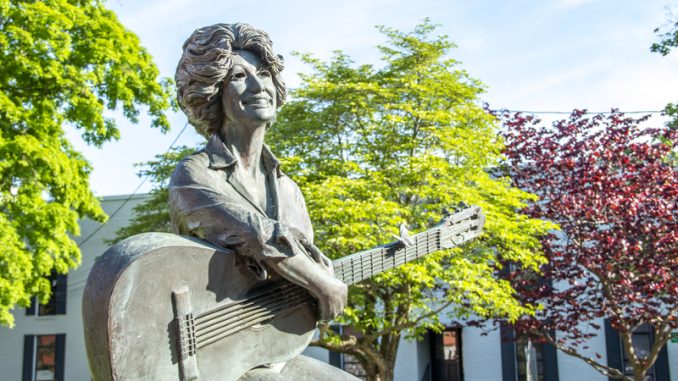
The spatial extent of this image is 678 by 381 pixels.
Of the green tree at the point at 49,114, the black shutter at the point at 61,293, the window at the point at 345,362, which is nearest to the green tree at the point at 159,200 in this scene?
the green tree at the point at 49,114

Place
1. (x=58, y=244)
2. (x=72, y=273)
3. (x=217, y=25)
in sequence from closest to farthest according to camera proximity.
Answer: (x=217, y=25), (x=58, y=244), (x=72, y=273)

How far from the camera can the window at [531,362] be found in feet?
65.0

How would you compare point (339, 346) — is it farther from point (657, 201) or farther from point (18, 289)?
point (657, 201)

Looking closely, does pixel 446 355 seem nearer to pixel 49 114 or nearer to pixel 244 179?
pixel 49 114

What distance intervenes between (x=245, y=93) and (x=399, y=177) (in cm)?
981

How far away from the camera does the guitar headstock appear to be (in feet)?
13.0

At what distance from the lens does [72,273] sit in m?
25.5

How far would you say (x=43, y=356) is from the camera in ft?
84.3

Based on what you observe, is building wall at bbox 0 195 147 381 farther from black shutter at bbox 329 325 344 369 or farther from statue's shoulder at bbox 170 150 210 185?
statue's shoulder at bbox 170 150 210 185

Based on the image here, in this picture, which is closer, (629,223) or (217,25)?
(217,25)

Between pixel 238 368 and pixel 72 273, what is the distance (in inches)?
970

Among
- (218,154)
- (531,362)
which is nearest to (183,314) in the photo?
(218,154)

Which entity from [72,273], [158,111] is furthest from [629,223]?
[72,273]

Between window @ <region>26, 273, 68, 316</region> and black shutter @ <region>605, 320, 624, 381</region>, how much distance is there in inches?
676
